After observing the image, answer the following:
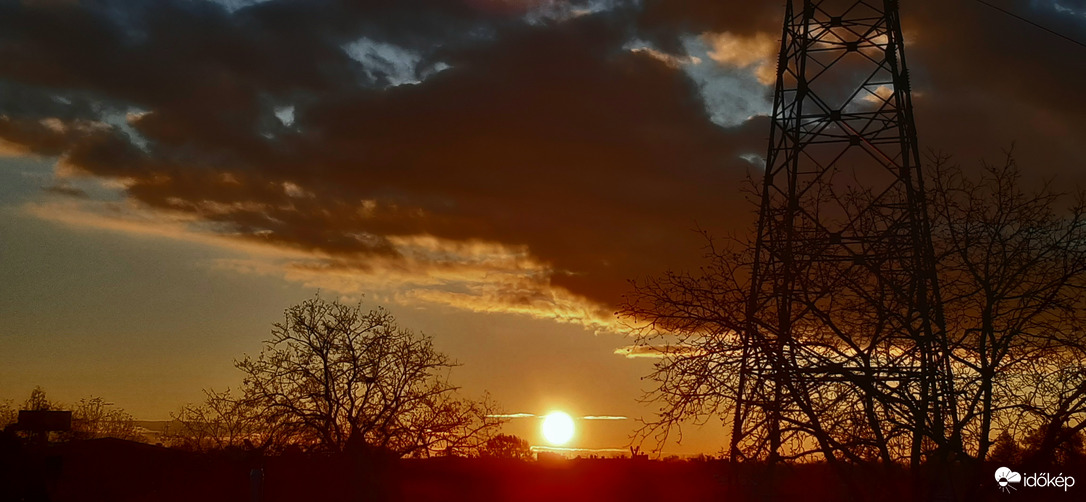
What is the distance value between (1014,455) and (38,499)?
25841 mm

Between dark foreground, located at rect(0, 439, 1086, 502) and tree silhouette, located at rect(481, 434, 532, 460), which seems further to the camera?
tree silhouette, located at rect(481, 434, 532, 460)

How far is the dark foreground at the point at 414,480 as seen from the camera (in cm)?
2058

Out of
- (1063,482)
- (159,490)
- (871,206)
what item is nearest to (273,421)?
(159,490)

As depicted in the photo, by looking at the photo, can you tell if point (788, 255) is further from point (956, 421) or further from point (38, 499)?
point (38, 499)

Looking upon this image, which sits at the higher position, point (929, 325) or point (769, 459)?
point (929, 325)

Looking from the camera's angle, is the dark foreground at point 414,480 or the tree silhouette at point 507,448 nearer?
the dark foreground at point 414,480

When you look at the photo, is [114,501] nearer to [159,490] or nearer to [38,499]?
[159,490]

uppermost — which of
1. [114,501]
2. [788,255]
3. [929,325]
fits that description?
[788,255]

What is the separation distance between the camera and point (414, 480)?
136 ft

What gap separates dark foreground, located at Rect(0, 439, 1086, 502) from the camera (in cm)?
2058

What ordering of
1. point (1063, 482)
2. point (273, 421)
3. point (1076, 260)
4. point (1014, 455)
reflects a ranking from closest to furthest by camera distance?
point (1076, 260) < point (1014, 455) < point (1063, 482) < point (273, 421)

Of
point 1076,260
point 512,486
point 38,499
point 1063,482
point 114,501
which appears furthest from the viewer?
point 512,486

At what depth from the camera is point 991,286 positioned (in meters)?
20.2

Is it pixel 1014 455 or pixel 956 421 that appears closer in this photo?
pixel 956 421
